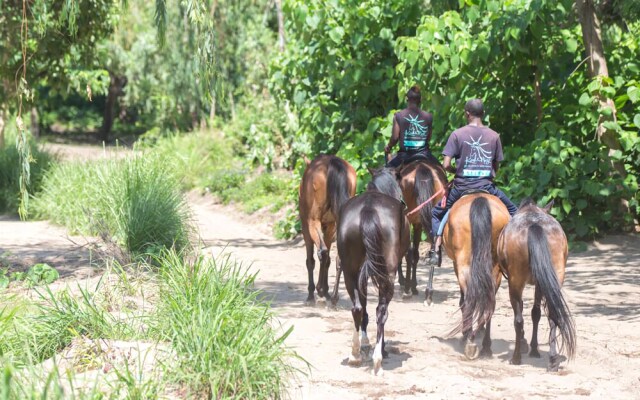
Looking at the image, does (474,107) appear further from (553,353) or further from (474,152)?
(553,353)

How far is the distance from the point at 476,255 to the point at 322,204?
2717mm

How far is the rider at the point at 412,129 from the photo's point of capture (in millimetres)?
10844

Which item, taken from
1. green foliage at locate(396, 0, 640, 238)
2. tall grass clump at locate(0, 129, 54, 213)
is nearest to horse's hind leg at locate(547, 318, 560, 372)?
green foliage at locate(396, 0, 640, 238)

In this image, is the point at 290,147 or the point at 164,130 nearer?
the point at 290,147

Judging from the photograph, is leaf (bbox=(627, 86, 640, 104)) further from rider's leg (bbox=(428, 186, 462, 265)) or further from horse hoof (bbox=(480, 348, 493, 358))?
horse hoof (bbox=(480, 348, 493, 358))

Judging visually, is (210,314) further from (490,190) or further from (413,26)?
(413,26)

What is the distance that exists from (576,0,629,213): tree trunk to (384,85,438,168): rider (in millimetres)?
3753

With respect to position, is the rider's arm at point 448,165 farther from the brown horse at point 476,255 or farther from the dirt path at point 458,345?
the dirt path at point 458,345

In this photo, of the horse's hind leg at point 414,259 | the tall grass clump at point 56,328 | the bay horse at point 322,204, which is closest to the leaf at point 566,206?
the horse's hind leg at point 414,259

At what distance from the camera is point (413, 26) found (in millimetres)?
15266

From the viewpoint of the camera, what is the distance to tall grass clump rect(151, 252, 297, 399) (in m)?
5.85

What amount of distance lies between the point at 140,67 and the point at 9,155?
13.5 metres

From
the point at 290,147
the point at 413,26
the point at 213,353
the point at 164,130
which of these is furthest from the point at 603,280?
the point at 164,130

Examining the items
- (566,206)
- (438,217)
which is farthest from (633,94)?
(438,217)
